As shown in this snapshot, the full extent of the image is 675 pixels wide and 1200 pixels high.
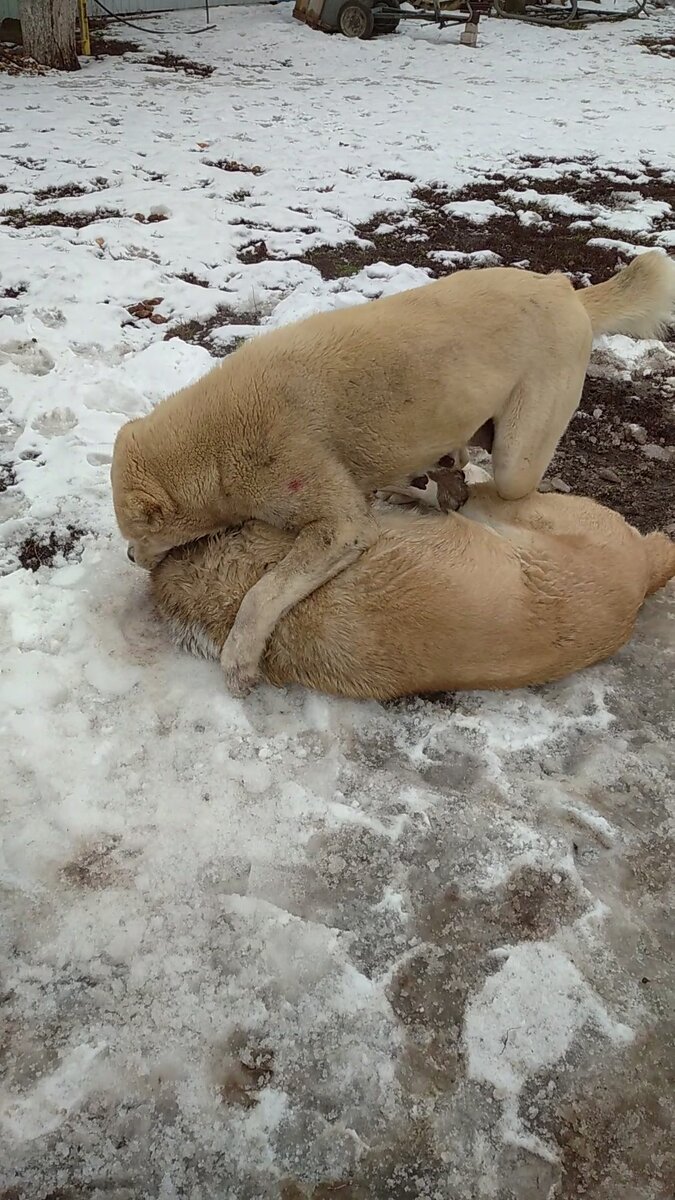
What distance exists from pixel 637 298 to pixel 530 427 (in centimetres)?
88

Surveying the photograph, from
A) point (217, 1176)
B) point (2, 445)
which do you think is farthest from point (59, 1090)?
point (2, 445)

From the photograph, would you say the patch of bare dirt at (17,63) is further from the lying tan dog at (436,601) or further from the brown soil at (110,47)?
the lying tan dog at (436,601)

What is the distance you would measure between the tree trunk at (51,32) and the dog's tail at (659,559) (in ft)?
37.1

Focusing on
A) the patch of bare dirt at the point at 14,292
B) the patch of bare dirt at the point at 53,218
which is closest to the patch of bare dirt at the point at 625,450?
the patch of bare dirt at the point at 14,292

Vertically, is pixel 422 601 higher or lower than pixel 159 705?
higher

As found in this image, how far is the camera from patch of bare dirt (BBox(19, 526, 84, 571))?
3.49m

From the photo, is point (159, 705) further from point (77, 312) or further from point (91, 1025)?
point (77, 312)

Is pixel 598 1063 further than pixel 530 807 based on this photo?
No

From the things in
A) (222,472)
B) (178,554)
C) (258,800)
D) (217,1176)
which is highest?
(222,472)

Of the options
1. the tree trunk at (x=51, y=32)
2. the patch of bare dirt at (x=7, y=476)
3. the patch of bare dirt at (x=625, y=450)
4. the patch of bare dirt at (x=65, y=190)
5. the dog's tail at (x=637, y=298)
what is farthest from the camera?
the tree trunk at (x=51, y=32)

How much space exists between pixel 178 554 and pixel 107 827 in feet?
3.82

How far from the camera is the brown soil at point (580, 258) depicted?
14.1ft

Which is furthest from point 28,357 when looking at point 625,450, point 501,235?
point 501,235

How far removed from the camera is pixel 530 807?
9.07 feet
